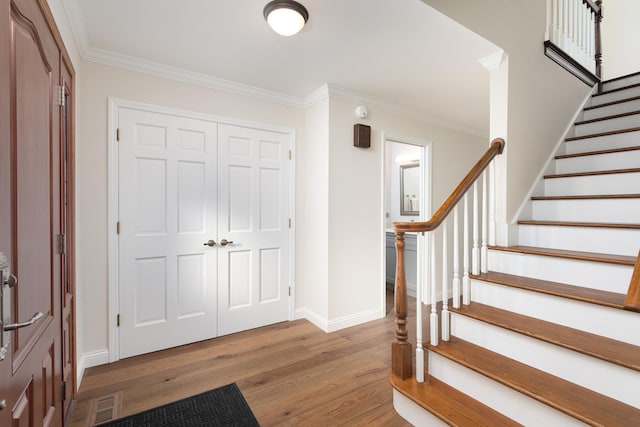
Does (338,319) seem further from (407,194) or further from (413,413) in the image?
(407,194)

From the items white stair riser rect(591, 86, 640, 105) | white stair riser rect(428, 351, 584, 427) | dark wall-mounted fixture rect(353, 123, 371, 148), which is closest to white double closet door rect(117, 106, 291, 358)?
dark wall-mounted fixture rect(353, 123, 371, 148)

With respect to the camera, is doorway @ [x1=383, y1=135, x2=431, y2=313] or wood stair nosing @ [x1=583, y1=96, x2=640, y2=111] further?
doorway @ [x1=383, y1=135, x2=431, y2=313]

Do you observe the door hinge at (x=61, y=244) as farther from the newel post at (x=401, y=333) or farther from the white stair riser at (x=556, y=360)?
the white stair riser at (x=556, y=360)

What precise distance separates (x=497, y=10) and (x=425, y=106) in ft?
4.11

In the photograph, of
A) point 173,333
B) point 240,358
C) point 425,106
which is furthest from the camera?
point 425,106

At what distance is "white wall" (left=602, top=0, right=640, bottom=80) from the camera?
375 cm

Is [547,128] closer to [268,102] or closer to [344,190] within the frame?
[344,190]

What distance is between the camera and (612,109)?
9.39 feet

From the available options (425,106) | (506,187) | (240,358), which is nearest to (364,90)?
(425,106)

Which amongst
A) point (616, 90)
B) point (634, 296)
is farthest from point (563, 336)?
point (616, 90)

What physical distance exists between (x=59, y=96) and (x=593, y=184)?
3606mm

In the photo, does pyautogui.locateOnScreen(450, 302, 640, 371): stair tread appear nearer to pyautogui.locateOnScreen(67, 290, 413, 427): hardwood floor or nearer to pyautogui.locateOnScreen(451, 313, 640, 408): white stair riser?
pyautogui.locateOnScreen(451, 313, 640, 408): white stair riser

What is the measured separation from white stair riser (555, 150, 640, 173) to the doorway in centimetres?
137

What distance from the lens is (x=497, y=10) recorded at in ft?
7.23
